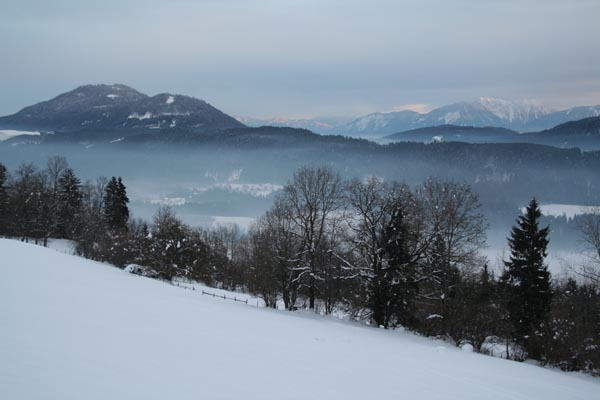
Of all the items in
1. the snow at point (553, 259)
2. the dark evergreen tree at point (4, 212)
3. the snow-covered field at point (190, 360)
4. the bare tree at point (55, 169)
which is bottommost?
the snow at point (553, 259)

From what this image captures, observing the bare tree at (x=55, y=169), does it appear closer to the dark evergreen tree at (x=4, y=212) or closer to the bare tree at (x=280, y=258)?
the dark evergreen tree at (x=4, y=212)

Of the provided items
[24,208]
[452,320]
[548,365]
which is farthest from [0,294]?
[24,208]

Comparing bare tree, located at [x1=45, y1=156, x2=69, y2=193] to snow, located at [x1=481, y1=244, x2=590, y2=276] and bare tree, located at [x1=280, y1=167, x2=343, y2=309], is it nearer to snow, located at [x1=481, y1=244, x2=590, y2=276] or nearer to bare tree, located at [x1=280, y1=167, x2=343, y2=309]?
bare tree, located at [x1=280, y1=167, x2=343, y2=309]

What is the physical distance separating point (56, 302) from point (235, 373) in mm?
7228

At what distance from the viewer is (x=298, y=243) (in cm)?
3306

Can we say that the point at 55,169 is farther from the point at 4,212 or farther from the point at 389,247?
the point at 389,247

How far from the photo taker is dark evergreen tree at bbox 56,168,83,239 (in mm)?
64938

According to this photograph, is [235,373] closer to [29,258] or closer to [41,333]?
[41,333]

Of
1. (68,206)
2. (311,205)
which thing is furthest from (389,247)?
(68,206)

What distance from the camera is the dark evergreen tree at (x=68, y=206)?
213 ft

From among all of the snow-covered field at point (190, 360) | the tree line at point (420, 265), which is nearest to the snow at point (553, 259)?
the tree line at point (420, 265)

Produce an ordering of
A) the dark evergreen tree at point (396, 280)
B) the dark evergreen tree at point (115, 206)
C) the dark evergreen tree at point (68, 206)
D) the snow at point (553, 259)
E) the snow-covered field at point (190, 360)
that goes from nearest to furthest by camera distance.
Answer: the snow-covered field at point (190, 360)
the dark evergreen tree at point (396, 280)
the dark evergreen tree at point (115, 206)
the snow at point (553, 259)
the dark evergreen tree at point (68, 206)

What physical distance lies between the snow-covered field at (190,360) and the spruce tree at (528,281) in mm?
13649

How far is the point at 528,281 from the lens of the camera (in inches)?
1080
